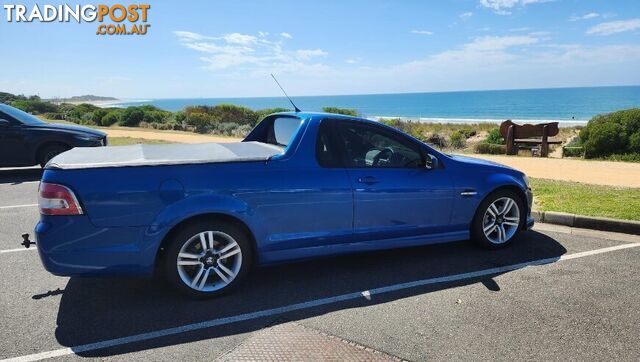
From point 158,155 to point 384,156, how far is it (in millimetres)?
2204

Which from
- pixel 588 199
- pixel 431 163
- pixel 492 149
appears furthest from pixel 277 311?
pixel 492 149

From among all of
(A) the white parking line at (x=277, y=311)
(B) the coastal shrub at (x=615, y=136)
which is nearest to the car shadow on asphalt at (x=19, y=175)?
(A) the white parking line at (x=277, y=311)

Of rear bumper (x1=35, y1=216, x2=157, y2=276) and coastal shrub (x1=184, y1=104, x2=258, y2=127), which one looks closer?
rear bumper (x1=35, y1=216, x2=157, y2=276)

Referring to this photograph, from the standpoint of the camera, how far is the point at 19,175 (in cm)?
1032

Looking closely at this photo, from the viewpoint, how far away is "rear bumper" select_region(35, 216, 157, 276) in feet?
11.3

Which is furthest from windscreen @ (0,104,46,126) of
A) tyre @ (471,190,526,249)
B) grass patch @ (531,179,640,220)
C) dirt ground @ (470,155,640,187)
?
dirt ground @ (470,155,640,187)

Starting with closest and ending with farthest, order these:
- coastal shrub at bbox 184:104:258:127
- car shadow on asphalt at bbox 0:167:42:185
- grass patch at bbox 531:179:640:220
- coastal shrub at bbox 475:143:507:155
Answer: grass patch at bbox 531:179:640:220, car shadow on asphalt at bbox 0:167:42:185, coastal shrub at bbox 475:143:507:155, coastal shrub at bbox 184:104:258:127

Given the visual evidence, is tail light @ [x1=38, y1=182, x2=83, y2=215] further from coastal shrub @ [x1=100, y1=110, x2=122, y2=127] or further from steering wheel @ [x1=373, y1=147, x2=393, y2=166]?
coastal shrub @ [x1=100, y1=110, x2=122, y2=127]

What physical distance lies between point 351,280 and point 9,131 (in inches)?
348

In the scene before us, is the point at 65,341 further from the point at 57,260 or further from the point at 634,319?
the point at 634,319

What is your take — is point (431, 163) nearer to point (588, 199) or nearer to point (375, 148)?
point (375, 148)

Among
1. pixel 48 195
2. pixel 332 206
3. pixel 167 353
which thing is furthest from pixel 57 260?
pixel 332 206

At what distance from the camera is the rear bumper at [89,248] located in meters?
3.44

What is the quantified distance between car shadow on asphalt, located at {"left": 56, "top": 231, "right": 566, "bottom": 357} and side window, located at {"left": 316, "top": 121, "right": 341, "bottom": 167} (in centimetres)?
115
